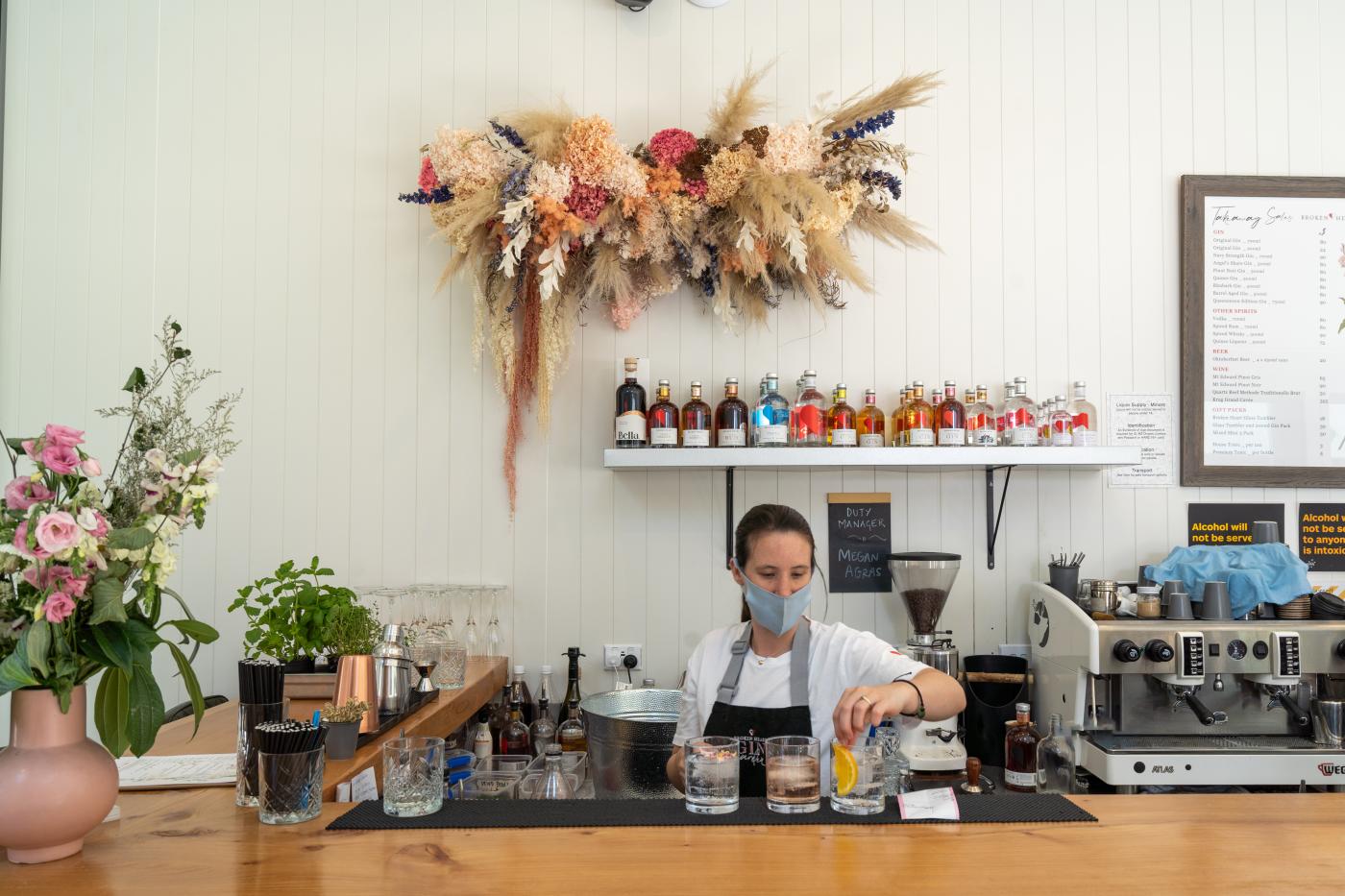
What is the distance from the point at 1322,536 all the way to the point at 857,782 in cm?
257

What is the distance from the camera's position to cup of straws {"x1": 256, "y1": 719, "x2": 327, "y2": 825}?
163cm

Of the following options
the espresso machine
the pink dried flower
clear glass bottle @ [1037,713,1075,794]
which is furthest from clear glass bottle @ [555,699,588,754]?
the pink dried flower

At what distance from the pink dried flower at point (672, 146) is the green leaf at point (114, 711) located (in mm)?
2171

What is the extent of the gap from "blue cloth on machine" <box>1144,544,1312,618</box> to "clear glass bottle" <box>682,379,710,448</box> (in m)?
1.41


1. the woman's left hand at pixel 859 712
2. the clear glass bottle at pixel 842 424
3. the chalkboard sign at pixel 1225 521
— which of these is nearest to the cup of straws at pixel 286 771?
the woman's left hand at pixel 859 712

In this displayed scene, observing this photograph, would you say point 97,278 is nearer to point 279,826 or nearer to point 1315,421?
point 279,826

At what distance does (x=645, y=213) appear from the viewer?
3.12m

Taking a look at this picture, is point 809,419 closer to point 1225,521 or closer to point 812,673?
point 812,673

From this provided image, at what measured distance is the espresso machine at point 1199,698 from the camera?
271 cm

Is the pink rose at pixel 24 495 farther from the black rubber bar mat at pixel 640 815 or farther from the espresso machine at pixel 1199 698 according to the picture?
the espresso machine at pixel 1199 698

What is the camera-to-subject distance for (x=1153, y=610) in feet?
9.70

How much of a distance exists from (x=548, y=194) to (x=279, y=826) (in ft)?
6.32

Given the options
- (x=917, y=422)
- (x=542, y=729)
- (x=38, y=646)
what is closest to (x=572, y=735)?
(x=542, y=729)

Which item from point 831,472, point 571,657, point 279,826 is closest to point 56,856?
point 279,826
